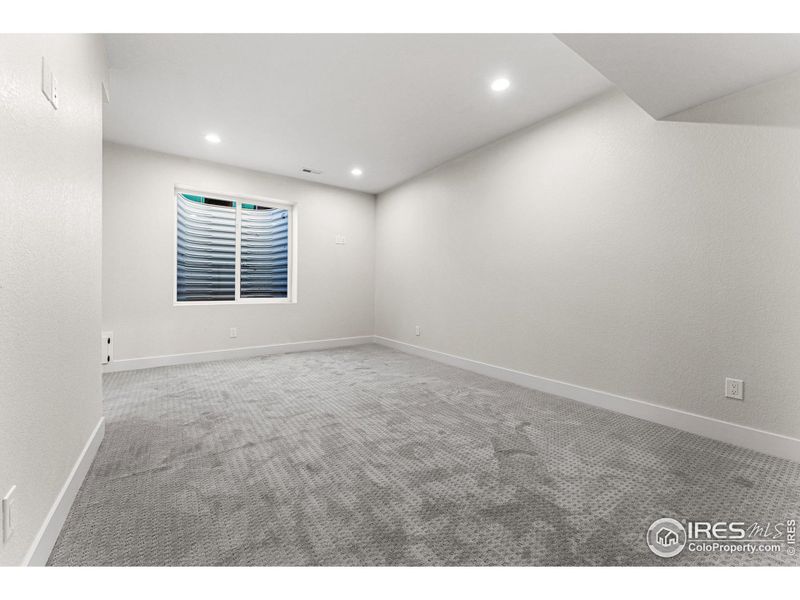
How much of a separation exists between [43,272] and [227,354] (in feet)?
11.7

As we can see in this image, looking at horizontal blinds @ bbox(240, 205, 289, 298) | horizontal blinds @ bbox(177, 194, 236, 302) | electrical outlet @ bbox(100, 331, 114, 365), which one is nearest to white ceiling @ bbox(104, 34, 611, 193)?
horizontal blinds @ bbox(177, 194, 236, 302)

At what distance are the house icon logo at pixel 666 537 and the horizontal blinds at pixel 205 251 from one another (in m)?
4.82

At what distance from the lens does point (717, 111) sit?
2.23m

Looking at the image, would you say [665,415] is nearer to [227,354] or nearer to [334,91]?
[334,91]

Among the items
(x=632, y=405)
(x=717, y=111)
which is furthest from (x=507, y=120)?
(x=632, y=405)

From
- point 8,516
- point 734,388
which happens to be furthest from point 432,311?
point 8,516

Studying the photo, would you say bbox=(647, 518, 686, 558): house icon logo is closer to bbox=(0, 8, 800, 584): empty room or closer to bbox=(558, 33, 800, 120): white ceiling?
bbox=(0, 8, 800, 584): empty room

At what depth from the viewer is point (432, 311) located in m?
4.63

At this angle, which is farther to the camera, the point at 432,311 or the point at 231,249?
the point at 231,249

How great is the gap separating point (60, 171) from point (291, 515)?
1.64 m

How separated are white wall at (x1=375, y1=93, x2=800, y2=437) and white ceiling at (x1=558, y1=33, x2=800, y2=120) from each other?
30 cm

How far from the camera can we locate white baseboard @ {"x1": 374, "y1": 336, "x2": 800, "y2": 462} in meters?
2.03

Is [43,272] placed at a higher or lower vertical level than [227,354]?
higher
